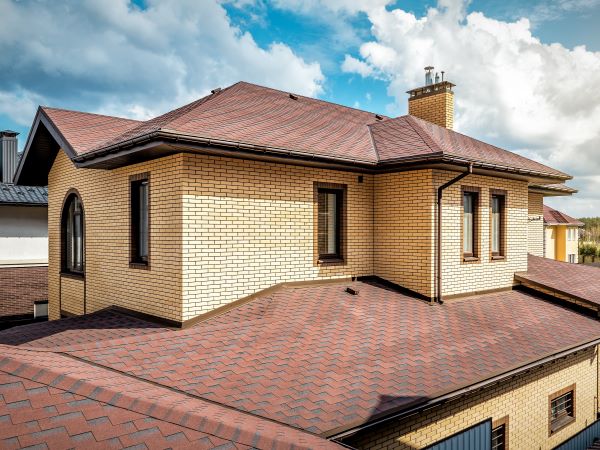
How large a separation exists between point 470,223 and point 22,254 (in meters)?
16.7

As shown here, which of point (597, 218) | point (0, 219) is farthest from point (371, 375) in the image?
point (597, 218)

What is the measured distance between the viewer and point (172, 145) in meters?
6.81

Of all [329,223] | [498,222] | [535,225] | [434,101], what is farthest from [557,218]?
[329,223]

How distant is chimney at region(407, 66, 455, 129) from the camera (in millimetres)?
13711

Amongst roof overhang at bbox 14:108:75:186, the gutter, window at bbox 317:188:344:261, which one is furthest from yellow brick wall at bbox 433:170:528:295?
roof overhang at bbox 14:108:75:186

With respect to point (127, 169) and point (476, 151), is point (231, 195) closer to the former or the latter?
point (127, 169)

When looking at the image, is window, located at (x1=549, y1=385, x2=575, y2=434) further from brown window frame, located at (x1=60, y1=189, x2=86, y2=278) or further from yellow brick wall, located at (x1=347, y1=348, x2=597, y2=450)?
brown window frame, located at (x1=60, y1=189, x2=86, y2=278)

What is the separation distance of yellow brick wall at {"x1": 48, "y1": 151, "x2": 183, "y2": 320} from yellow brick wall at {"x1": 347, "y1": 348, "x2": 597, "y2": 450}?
3.79 meters

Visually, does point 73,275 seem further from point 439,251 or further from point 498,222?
point 498,222

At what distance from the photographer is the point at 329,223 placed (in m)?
9.62

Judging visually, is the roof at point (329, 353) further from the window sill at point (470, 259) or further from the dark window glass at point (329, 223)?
the window sill at point (470, 259)

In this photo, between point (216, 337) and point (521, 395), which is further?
point (521, 395)

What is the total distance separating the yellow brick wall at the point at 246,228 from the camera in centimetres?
734

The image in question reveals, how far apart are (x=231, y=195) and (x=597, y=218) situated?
4665 inches
